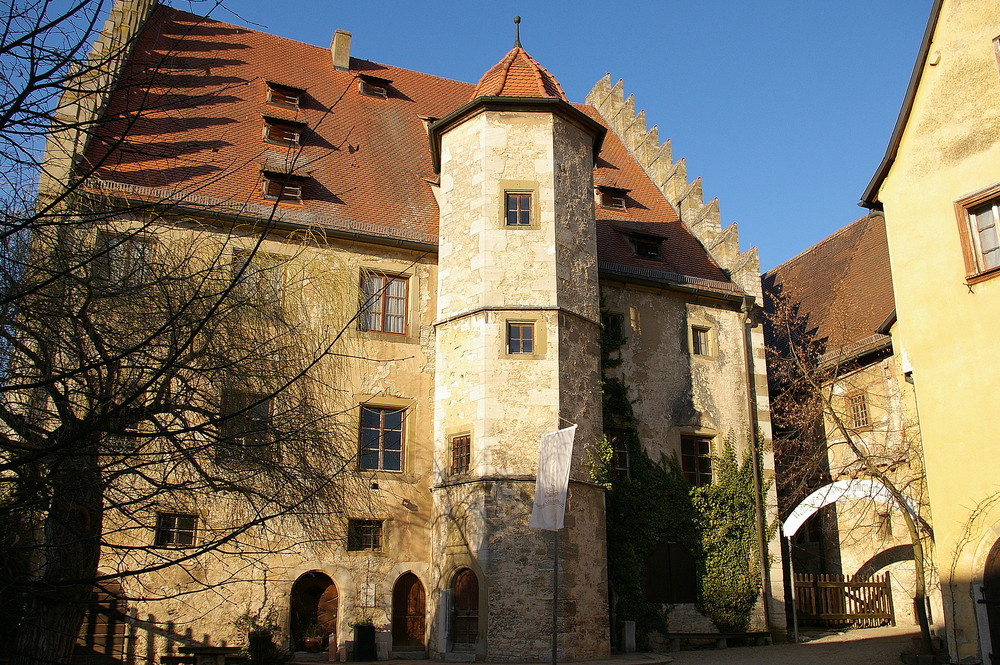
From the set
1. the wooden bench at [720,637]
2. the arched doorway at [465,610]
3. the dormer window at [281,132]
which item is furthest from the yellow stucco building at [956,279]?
the dormer window at [281,132]

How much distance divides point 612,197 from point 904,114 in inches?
337

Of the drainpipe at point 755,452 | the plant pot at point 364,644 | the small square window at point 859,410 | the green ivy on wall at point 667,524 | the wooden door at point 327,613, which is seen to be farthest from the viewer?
the small square window at point 859,410

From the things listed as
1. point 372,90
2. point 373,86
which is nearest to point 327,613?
point 372,90

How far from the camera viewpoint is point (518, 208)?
53.6 ft

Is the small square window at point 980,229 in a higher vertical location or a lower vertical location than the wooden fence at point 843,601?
higher

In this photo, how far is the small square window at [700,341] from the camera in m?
19.4

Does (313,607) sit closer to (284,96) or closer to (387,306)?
(387,306)

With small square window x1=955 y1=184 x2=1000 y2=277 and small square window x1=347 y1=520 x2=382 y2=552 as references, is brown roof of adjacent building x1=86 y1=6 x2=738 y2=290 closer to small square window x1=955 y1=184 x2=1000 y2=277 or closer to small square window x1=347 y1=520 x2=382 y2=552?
small square window x1=347 y1=520 x2=382 y2=552

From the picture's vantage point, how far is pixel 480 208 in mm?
16250

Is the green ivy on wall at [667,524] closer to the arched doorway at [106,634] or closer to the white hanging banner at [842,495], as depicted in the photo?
the white hanging banner at [842,495]

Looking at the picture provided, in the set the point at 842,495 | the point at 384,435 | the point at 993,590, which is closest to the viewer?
the point at 993,590

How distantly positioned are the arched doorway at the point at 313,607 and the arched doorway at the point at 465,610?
2064 mm

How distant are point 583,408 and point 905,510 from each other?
18.1ft

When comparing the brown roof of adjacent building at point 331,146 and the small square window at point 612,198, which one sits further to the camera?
the small square window at point 612,198
